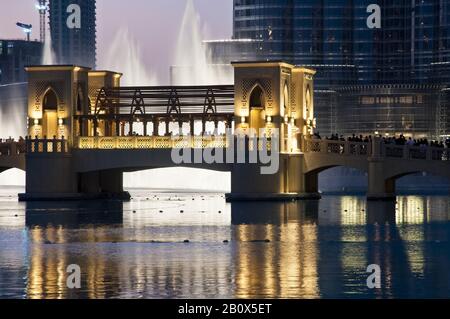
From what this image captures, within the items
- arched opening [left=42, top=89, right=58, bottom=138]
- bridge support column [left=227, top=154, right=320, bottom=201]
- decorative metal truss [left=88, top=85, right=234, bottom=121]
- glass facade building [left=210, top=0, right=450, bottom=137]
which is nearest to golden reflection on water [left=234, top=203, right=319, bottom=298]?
bridge support column [left=227, top=154, right=320, bottom=201]

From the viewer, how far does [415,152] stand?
239 ft

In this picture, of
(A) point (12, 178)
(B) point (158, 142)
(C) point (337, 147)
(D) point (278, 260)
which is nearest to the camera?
(D) point (278, 260)

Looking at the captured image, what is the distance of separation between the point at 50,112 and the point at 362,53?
102 meters

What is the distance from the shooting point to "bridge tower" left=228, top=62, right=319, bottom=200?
247 ft

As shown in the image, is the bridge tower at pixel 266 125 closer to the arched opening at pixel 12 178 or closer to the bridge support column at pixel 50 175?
the bridge support column at pixel 50 175

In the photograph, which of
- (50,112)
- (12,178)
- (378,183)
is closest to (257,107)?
(378,183)

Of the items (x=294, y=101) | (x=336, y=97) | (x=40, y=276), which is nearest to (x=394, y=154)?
(x=294, y=101)

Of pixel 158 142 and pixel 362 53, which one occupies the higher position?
pixel 362 53

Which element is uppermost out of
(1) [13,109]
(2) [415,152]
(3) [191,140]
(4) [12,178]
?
(1) [13,109]

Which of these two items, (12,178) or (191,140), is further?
(12,178)

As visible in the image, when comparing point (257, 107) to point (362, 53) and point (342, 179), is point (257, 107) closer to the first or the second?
point (342, 179)

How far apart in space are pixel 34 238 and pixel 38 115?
32565mm

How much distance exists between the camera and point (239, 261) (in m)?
37.7
